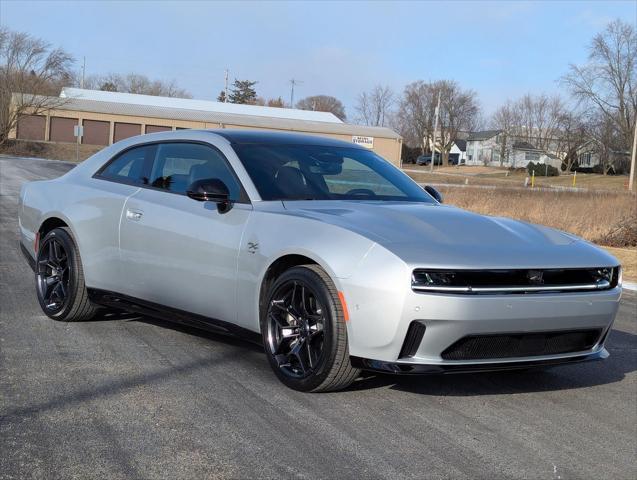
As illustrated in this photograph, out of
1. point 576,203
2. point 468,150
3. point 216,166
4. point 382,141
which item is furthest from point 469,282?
point 468,150

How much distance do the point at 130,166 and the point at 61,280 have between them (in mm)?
1076

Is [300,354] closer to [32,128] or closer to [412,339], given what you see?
[412,339]

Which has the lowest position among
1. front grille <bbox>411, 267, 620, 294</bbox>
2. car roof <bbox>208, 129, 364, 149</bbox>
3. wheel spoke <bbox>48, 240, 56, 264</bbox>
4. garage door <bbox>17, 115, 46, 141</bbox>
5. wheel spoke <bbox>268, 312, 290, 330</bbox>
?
wheel spoke <bbox>268, 312, 290, 330</bbox>

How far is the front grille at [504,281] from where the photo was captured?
3998 millimetres

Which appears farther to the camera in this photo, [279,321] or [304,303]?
[279,321]

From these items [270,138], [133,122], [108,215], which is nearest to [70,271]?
[108,215]

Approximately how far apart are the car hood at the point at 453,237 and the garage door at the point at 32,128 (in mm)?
63109

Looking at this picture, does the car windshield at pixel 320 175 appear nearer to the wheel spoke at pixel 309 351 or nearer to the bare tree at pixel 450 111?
the wheel spoke at pixel 309 351

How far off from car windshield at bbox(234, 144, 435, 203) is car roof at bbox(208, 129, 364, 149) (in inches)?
2.6

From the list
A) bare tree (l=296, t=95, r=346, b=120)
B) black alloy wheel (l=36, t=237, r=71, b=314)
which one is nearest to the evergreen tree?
bare tree (l=296, t=95, r=346, b=120)

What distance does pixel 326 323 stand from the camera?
424 cm

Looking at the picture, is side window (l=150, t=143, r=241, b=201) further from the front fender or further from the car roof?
the front fender

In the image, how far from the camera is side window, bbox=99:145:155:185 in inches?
234

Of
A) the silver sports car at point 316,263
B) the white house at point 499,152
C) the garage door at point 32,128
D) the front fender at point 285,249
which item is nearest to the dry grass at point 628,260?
the silver sports car at point 316,263
